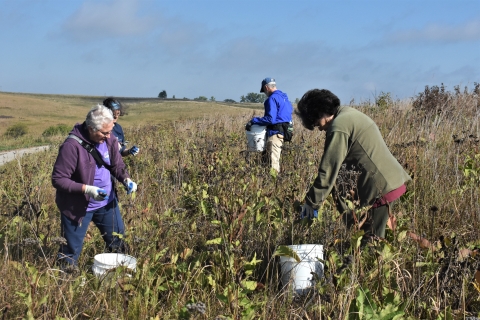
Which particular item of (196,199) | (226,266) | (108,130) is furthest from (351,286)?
(196,199)

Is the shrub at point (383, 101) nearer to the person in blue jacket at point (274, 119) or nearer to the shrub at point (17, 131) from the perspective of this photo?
the person in blue jacket at point (274, 119)

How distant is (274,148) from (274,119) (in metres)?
0.43

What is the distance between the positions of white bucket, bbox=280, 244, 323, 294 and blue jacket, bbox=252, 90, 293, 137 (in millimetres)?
3918

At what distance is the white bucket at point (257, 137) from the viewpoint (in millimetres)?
7113

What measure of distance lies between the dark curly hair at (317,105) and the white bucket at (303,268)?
0.97 meters

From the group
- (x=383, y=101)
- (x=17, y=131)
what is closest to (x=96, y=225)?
(x=383, y=101)

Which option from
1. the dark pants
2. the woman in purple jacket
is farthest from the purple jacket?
the dark pants

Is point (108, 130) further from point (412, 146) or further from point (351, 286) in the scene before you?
point (412, 146)

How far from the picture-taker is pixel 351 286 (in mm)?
2756

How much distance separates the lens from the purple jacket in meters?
3.61

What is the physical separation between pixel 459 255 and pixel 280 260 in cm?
118

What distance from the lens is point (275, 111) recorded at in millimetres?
7055

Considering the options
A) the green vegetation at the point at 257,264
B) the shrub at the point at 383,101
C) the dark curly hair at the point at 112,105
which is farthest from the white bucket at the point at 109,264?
the shrub at the point at 383,101

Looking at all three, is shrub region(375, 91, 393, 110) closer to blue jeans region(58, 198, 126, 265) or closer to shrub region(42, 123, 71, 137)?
blue jeans region(58, 198, 126, 265)
